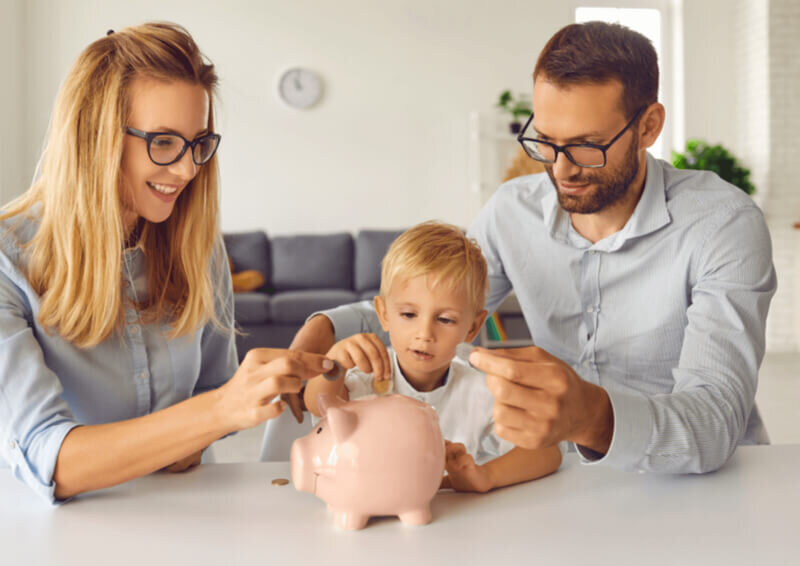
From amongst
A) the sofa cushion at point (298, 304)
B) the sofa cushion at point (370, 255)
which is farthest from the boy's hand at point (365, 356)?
the sofa cushion at point (370, 255)

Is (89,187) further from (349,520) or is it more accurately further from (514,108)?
(514,108)

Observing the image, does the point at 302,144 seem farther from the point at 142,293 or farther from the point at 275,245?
the point at 142,293

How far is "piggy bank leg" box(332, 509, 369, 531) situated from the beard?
0.85 m

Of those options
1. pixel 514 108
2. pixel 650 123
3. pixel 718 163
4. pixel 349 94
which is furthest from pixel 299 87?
pixel 650 123

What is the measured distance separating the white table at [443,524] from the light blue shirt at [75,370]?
0.08 m

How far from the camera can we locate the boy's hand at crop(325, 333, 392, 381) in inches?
42.5

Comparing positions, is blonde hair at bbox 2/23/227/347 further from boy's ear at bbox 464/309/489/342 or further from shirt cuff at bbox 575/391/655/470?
shirt cuff at bbox 575/391/655/470

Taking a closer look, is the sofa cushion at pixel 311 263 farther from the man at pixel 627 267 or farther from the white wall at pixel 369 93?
the man at pixel 627 267

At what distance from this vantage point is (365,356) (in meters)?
1.08

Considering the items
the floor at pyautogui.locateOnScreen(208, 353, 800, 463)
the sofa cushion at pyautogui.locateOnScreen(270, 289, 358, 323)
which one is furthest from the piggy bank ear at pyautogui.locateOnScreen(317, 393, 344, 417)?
the sofa cushion at pyautogui.locateOnScreen(270, 289, 358, 323)

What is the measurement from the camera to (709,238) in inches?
55.9

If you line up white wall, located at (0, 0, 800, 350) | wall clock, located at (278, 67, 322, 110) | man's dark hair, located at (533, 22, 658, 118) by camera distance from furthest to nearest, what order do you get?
wall clock, located at (278, 67, 322, 110), white wall, located at (0, 0, 800, 350), man's dark hair, located at (533, 22, 658, 118)

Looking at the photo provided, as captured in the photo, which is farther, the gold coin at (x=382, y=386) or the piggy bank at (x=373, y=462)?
the gold coin at (x=382, y=386)

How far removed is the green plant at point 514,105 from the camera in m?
6.36
